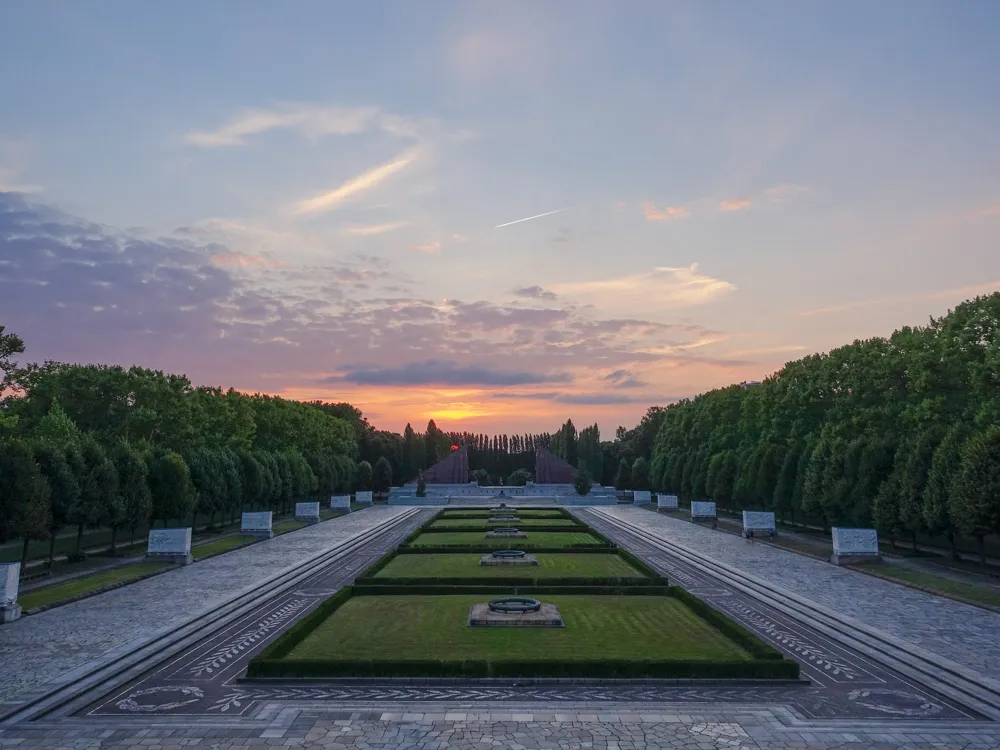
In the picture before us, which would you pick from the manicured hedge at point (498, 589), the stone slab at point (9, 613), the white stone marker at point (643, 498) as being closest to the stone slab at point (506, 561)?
the manicured hedge at point (498, 589)

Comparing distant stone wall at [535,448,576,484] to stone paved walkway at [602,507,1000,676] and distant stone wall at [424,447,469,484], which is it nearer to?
distant stone wall at [424,447,469,484]

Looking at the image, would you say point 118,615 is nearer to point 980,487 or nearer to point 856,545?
point 856,545

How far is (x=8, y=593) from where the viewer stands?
20016 mm

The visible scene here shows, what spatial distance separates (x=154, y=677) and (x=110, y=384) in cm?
3695

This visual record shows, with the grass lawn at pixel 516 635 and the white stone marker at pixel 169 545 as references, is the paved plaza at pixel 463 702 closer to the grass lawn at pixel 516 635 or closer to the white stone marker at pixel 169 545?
the grass lawn at pixel 516 635

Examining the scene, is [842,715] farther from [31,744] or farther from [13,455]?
[13,455]

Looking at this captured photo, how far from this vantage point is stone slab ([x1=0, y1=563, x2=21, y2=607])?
19.9m

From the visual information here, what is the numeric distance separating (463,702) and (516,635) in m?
4.68

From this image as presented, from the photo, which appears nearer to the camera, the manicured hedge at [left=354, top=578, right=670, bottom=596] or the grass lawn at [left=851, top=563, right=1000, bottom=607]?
the grass lawn at [left=851, top=563, right=1000, bottom=607]

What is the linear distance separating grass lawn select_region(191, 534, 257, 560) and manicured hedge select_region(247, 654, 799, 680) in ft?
69.0

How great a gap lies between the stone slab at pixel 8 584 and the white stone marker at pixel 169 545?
Answer: 1112cm

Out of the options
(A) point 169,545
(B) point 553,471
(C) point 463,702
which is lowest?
(C) point 463,702

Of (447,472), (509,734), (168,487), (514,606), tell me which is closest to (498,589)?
(514,606)

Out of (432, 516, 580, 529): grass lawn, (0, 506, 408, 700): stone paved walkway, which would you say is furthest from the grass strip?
(432, 516, 580, 529): grass lawn
